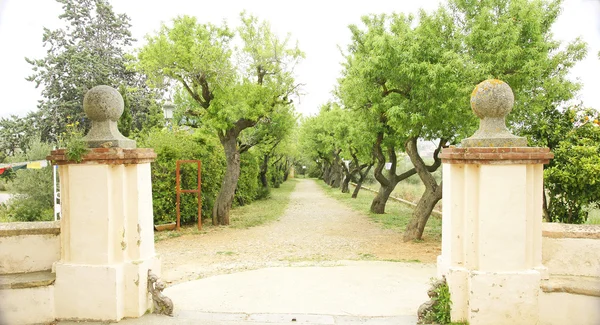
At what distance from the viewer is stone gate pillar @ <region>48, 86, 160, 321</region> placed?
3.81 m

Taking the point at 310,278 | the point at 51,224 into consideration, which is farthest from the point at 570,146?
the point at 51,224

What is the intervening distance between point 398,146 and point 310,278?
8288 mm

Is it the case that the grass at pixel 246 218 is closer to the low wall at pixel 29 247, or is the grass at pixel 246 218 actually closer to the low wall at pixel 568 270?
the low wall at pixel 29 247

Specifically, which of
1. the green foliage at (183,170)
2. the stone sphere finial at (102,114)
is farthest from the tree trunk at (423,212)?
the stone sphere finial at (102,114)

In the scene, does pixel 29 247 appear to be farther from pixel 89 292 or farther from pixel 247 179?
pixel 247 179

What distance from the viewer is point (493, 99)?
3.76 m

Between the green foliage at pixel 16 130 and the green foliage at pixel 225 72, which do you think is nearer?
the green foliage at pixel 225 72

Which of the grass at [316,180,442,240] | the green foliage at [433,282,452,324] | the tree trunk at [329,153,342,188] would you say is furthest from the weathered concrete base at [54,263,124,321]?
the tree trunk at [329,153,342,188]

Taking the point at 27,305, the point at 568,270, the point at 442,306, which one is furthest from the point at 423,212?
the point at 27,305

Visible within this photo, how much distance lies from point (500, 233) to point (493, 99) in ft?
4.13

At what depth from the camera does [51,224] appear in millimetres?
4211

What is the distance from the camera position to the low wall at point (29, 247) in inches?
161

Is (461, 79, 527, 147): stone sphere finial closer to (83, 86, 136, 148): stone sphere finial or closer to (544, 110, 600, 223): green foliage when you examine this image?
(83, 86, 136, 148): stone sphere finial

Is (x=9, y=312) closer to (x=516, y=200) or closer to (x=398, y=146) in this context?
(x=516, y=200)
